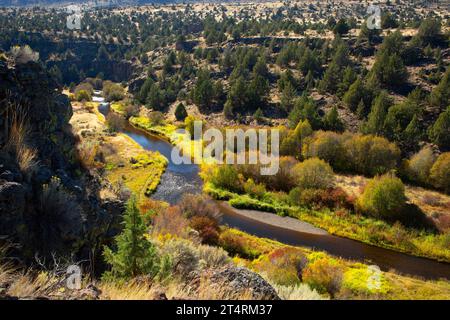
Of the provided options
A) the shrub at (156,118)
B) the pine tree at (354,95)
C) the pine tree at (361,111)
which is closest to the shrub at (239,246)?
the pine tree at (361,111)

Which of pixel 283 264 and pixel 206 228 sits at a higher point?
pixel 283 264

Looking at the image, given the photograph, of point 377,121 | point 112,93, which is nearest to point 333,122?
point 377,121

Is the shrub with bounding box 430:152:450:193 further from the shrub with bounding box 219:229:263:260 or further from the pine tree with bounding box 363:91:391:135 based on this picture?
the shrub with bounding box 219:229:263:260

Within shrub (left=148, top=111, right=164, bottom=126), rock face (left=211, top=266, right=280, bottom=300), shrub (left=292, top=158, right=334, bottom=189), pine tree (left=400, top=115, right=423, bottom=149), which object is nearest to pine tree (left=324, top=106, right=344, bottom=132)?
pine tree (left=400, top=115, right=423, bottom=149)

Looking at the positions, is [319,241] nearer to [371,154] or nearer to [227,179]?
[227,179]

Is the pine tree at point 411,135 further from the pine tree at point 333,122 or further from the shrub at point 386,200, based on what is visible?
the shrub at point 386,200

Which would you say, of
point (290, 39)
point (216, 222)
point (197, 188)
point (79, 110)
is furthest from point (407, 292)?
point (290, 39)
